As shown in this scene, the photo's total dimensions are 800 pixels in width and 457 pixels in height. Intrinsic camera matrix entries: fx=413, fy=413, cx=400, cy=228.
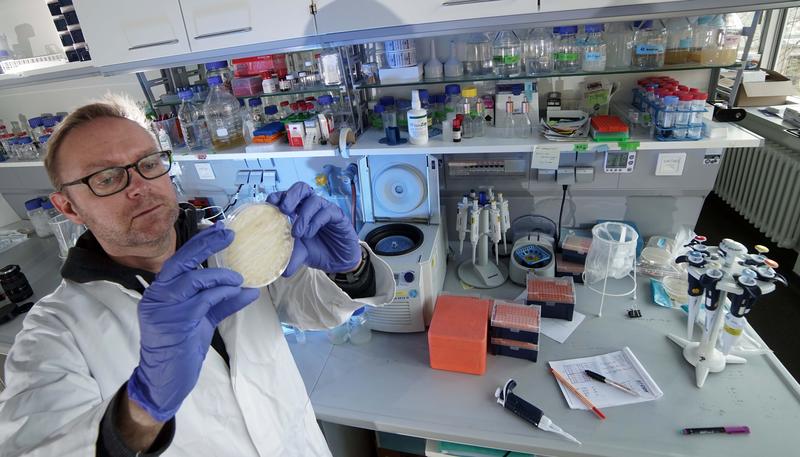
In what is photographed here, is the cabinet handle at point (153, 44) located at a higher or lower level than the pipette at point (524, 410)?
higher

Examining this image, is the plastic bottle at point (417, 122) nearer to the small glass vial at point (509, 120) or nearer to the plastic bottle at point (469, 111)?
the plastic bottle at point (469, 111)

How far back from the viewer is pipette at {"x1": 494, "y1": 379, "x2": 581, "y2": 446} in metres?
1.17

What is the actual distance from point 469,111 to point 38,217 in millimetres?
2866

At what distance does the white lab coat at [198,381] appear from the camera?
29.8 inches

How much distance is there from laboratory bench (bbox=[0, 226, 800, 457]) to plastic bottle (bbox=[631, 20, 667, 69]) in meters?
0.88

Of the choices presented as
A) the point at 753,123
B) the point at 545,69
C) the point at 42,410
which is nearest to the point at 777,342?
the point at 753,123

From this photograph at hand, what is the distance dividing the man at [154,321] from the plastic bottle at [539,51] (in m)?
0.92

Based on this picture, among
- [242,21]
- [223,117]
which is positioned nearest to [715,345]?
[242,21]

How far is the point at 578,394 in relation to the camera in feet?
4.13

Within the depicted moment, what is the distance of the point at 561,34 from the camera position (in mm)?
1444

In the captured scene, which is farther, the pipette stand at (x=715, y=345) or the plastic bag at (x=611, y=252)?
the plastic bag at (x=611, y=252)

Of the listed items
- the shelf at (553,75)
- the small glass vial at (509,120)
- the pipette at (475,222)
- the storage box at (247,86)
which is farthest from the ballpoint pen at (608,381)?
the storage box at (247,86)

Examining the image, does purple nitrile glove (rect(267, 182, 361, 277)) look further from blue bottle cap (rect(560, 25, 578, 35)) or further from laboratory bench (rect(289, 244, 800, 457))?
blue bottle cap (rect(560, 25, 578, 35))

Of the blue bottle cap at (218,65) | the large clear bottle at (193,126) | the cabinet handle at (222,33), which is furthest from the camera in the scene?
the large clear bottle at (193,126)
